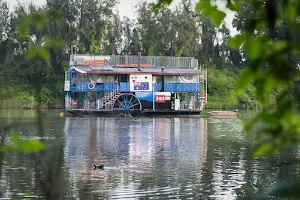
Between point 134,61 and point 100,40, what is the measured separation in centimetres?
842

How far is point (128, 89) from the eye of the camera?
41250 millimetres

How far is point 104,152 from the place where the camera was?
18094 mm

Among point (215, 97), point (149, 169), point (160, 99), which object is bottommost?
point (149, 169)

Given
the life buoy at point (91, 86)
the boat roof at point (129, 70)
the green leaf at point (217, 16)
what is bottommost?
the green leaf at point (217, 16)

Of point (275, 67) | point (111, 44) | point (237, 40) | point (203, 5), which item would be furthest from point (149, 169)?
point (111, 44)

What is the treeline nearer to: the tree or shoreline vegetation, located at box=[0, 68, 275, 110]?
shoreline vegetation, located at box=[0, 68, 275, 110]

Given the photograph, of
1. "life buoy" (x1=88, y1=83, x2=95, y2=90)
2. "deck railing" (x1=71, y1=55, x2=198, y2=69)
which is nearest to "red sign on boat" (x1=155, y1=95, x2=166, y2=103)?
"deck railing" (x1=71, y1=55, x2=198, y2=69)

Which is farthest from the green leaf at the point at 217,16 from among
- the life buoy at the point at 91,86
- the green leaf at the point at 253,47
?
the life buoy at the point at 91,86

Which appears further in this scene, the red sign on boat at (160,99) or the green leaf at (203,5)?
the red sign on boat at (160,99)

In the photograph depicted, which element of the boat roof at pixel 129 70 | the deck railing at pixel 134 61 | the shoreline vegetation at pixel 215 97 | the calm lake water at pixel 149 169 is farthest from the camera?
the shoreline vegetation at pixel 215 97

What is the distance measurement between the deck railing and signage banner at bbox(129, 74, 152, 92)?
208 centimetres

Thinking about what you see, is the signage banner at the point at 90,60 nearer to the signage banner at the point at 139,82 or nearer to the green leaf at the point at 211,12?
the signage banner at the point at 139,82

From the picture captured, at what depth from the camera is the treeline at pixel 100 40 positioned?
49638mm

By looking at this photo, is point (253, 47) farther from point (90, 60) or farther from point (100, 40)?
point (100, 40)
